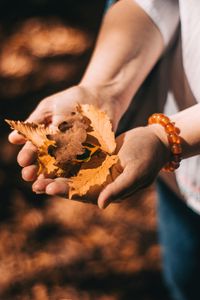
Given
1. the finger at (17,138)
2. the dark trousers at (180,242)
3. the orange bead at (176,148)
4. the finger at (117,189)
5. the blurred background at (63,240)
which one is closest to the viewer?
the finger at (117,189)

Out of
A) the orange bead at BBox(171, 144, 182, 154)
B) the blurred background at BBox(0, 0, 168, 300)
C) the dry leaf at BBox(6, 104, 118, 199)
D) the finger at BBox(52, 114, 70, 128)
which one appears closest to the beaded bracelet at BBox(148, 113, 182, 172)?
the orange bead at BBox(171, 144, 182, 154)

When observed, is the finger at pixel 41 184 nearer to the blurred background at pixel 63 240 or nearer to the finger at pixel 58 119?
the finger at pixel 58 119

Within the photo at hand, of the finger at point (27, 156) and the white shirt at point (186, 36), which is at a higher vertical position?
the white shirt at point (186, 36)

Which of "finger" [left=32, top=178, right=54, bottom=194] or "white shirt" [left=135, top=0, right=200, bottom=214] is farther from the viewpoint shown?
"white shirt" [left=135, top=0, right=200, bottom=214]

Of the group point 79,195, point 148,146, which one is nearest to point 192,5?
point 148,146

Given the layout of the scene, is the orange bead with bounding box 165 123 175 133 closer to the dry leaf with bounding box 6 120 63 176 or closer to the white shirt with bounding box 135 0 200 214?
the white shirt with bounding box 135 0 200 214

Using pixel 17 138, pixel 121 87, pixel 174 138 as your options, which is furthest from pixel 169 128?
pixel 17 138

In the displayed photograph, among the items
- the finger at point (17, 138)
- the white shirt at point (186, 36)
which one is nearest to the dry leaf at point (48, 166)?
the finger at point (17, 138)

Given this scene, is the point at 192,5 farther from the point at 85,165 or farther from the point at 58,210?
the point at 58,210
